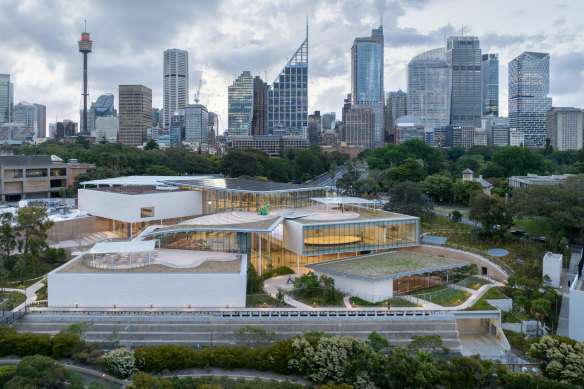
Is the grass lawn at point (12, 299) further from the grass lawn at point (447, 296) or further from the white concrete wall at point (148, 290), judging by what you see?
the grass lawn at point (447, 296)

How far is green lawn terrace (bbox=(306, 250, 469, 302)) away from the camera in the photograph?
91.2 ft

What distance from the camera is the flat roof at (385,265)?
93.6 feet

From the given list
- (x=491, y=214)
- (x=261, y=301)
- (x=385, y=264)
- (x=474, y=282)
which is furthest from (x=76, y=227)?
(x=491, y=214)

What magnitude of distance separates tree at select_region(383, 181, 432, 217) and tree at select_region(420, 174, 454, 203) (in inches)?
559

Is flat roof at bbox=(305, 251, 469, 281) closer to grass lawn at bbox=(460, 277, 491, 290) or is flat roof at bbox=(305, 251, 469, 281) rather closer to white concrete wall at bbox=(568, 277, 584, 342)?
grass lawn at bbox=(460, 277, 491, 290)

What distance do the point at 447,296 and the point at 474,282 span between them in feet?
13.0

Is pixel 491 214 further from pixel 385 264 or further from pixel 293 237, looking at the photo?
pixel 293 237

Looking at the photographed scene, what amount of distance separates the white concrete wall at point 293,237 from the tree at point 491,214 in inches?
692

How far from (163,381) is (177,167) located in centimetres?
6892

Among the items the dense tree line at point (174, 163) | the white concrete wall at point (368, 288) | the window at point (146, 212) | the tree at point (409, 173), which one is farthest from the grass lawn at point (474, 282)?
the dense tree line at point (174, 163)

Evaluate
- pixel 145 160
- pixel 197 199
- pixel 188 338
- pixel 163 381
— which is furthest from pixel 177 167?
pixel 163 381

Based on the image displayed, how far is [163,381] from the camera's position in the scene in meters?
17.7

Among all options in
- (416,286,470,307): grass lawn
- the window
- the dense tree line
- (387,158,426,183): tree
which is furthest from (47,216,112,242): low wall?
(387,158,426,183): tree

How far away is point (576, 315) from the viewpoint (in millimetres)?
23922
